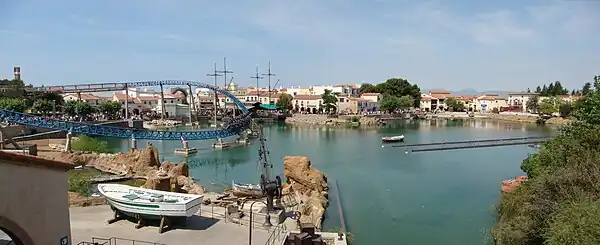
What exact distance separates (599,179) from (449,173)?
17300 millimetres

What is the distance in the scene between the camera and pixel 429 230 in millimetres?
15406

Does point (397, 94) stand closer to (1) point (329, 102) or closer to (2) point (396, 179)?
(1) point (329, 102)

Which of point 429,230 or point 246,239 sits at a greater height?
point 246,239

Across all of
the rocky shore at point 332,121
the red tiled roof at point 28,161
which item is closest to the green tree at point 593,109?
the red tiled roof at point 28,161

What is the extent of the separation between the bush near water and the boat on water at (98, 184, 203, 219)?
23.1 ft

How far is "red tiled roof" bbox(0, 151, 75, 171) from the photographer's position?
5973mm

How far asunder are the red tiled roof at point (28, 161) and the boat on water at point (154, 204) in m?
3.35

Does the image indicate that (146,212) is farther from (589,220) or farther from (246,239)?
(589,220)

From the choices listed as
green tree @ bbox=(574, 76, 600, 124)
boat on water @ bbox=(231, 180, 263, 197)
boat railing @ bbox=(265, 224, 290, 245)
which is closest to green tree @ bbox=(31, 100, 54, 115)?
boat on water @ bbox=(231, 180, 263, 197)

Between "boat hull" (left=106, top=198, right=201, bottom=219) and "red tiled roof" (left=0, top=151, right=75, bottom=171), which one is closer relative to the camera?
"red tiled roof" (left=0, top=151, right=75, bottom=171)

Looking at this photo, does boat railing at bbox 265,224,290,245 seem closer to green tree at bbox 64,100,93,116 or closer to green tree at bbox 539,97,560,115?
green tree at bbox 64,100,93,116

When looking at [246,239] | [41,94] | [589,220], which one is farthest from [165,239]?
[41,94]

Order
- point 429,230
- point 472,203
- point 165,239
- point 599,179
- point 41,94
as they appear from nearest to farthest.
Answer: point 599,179 < point 165,239 < point 429,230 < point 472,203 < point 41,94

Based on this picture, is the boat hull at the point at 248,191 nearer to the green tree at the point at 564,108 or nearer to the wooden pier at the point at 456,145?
the wooden pier at the point at 456,145
